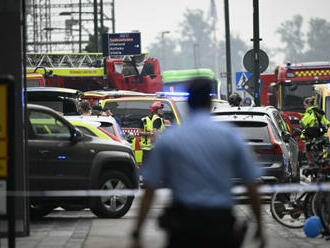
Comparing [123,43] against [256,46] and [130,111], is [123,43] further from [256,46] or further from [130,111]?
[130,111]

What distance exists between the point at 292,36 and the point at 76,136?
174 meters

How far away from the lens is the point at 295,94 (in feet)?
103

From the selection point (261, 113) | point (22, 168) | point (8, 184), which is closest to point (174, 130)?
point (8, 184)

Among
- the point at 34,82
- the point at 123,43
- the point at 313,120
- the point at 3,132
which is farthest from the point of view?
the point at 123,43

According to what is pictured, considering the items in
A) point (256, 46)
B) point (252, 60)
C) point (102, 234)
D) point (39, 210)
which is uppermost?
point (256, 46)

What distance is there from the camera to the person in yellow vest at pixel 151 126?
2016 centimetres

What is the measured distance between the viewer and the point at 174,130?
585 cm

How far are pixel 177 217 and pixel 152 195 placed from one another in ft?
0.92

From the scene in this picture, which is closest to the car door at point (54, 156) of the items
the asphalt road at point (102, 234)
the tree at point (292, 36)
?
the asphalt road at point (102, 234)

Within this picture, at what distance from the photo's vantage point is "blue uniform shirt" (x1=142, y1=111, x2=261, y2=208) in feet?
18.7

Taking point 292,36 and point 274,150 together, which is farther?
point 292,36

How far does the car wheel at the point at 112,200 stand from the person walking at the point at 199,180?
8.23 m

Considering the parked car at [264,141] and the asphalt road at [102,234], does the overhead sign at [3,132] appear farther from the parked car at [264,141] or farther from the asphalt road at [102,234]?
the parked car at [264,141]

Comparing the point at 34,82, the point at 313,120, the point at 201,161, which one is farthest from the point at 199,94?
the point at 34,82
